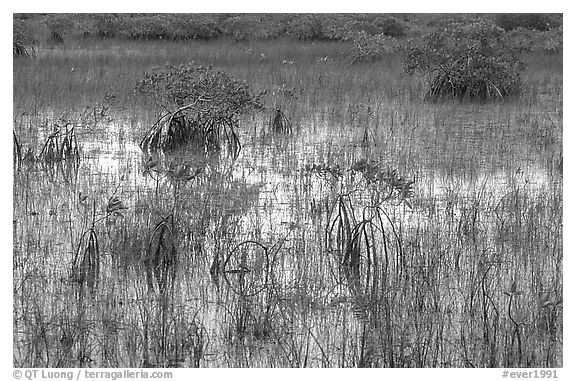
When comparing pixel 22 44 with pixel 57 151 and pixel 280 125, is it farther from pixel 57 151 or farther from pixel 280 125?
pixel 57 151

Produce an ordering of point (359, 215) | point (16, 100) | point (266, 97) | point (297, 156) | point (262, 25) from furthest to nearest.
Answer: point (262, 25), point (266, 97), point (16, 100), point (297, 156), point (359, 215)

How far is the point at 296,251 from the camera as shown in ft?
18.2

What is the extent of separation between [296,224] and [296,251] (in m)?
0.56

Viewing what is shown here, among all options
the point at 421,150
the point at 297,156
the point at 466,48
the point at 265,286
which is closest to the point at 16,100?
the point at 297,156

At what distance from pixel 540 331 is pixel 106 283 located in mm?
2183

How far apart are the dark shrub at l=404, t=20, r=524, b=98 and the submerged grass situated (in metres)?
2.17

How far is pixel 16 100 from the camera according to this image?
10625mm

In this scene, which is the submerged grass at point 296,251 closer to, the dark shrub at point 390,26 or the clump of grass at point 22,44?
the clump of grass at point 22,44

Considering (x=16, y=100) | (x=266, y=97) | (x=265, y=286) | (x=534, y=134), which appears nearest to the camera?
(x=265, y=286)

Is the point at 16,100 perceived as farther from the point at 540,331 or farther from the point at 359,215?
the point at 540,331

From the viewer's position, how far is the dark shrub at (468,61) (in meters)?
11.8

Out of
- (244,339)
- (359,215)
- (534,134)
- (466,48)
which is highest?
(466,48)

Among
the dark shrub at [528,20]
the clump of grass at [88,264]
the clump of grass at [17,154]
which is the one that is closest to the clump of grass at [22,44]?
the clump of grass at [17,154]

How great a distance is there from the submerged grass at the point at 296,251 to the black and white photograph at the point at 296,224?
0.05 ft
